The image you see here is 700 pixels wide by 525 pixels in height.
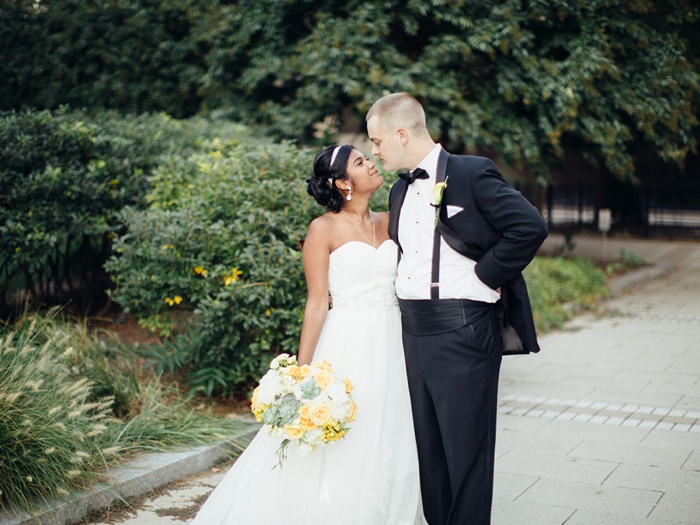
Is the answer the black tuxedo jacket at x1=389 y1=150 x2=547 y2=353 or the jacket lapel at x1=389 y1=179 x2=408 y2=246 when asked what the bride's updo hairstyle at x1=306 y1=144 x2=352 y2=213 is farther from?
the black tuxedo jacket at x1=389 y1=150 x2=547 y2=353

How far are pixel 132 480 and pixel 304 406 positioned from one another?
1673mm

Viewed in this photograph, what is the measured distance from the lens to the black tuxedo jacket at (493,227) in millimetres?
3172

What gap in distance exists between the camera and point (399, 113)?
134 inches

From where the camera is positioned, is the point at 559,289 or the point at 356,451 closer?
the point at 356,451

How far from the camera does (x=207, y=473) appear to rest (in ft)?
16.0

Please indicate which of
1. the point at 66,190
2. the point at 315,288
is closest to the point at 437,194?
the point at 315,288

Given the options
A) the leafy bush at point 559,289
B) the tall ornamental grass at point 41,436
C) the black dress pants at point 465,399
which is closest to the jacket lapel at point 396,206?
the black dress pants at point 465,399

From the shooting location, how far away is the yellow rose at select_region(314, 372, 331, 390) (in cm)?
331

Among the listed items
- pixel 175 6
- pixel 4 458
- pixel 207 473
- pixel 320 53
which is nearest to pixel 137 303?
pixel 207 473

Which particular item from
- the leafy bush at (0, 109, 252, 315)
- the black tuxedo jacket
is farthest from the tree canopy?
the black tuxedo jacket

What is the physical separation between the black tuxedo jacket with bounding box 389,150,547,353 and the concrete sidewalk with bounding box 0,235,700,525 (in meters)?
1.48

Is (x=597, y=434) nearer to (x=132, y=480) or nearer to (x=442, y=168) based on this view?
(x=442, y=168)

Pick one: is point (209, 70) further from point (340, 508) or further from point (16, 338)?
point (340, 508)

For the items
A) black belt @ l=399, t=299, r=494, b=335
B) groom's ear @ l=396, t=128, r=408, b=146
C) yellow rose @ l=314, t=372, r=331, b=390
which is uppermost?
groom's ear @ l=396, t=128, r=408, b=146
